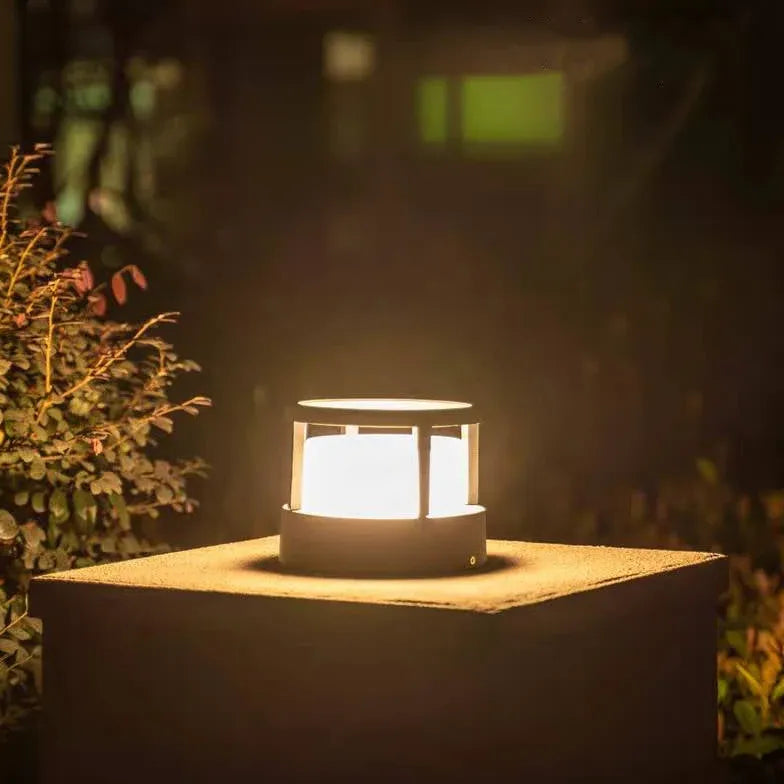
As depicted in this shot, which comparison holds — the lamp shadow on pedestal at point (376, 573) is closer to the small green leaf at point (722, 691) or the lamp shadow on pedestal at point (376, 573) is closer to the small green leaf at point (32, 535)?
the small green leaf at point (32, 535)

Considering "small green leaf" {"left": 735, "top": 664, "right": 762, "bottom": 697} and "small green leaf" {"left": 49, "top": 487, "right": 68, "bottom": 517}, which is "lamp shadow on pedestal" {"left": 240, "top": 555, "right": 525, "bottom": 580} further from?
"small green leaf" {"left": 735, "top": 664, "right": 762, "bottom": 697}

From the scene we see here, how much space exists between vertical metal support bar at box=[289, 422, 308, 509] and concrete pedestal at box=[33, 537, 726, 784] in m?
0.16

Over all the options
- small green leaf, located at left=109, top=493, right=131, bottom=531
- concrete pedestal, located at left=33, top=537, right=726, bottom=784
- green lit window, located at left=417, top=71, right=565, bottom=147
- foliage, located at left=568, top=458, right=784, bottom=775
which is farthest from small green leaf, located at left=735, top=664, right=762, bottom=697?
green lit window, located at left=417, top=71, right=565, bottom=147

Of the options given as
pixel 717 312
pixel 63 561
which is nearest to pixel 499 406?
pixel 717 312

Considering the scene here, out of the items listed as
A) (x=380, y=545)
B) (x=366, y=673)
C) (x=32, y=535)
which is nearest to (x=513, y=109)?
(x=32, y=535)

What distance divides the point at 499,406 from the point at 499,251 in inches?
28.7

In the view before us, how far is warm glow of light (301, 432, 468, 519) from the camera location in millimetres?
3551

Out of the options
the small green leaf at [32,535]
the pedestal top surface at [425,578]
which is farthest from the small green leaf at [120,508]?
the pedestal top surface at [425,578]

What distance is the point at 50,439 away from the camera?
427cm

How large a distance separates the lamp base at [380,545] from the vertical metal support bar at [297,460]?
0.21 feet

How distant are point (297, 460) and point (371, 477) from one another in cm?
21

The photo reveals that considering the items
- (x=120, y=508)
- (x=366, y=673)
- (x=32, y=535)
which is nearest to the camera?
(x=366, y=673)

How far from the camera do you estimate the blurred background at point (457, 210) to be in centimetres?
669

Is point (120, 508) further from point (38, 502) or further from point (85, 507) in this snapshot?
point (38, 502)
